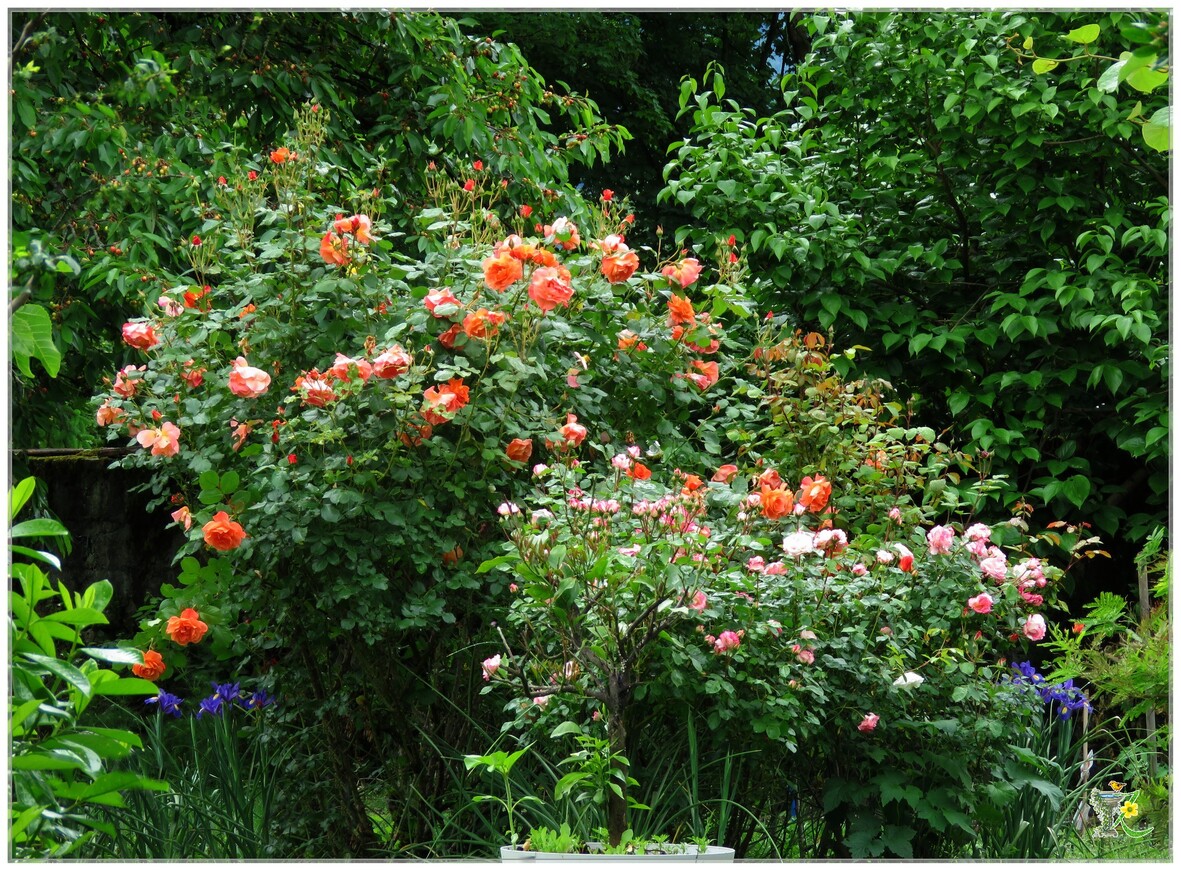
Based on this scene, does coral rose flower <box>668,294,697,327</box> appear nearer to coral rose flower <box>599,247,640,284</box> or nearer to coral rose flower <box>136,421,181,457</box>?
coral rose flower <box>599,247,640,284</box>

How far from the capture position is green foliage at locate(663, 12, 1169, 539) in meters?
4.36

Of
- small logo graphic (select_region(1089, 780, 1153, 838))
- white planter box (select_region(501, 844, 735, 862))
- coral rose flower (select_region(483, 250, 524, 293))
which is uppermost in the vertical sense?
coral rose flower (select_region(483, 250, 524, 293))

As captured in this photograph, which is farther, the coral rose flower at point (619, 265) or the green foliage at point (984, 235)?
the green foliage at point (984, 235)

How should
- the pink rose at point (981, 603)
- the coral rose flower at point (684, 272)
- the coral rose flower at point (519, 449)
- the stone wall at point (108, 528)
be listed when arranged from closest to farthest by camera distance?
the pink rose at point (981, 603), the coral rose flower at point (519, 449), the coral rose flower at point (684, 272), the stone wall at point (108, 528)

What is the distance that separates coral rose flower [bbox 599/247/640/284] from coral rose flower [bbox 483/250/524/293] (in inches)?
15.0

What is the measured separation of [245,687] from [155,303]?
4.12ft

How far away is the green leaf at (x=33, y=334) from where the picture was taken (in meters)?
1.83

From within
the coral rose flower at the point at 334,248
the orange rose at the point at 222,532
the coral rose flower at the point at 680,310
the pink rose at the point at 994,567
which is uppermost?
the coral rose flower at the point at 334,248

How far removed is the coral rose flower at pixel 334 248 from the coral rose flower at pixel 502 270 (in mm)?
427

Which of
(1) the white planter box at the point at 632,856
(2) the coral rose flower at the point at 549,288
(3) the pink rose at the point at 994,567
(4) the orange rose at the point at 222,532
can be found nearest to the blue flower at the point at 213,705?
(4) the orange rose at the point at 222,532

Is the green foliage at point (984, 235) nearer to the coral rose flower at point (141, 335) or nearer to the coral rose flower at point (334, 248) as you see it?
the coral rose flower at point (334, 248)

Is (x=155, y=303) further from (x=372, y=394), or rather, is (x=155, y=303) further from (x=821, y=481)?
(x=821, y=481)

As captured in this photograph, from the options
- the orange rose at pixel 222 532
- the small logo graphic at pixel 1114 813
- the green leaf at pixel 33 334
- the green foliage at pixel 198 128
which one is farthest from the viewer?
the green foliage at pixel 198 128

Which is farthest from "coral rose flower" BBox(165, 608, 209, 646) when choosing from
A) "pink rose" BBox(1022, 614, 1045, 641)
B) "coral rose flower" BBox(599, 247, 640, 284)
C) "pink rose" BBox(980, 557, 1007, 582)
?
"pink rose" BBox(1022, 614, 1045, 641)
